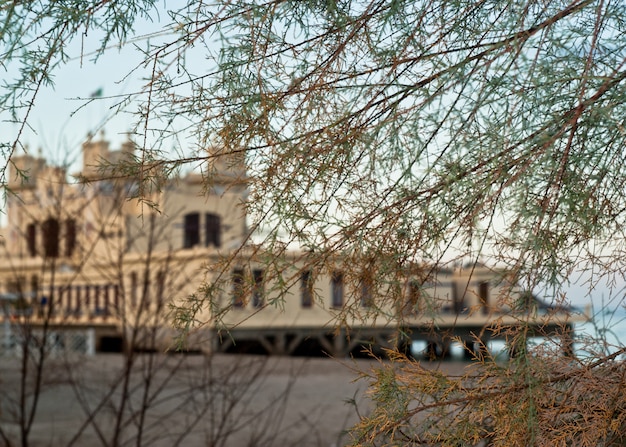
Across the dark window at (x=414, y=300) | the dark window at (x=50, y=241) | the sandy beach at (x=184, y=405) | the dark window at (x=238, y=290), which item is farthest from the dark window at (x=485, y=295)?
the dark window at (x=50, y=241)

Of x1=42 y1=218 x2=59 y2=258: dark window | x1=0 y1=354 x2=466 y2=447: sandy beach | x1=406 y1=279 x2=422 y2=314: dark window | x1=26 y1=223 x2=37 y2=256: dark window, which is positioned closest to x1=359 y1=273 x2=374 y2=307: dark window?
x1=406 y1=279 x2=422 y2=314: dark window

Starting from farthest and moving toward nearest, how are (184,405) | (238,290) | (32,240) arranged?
1. (32,240)
2. (184,405)
3. (238,290)

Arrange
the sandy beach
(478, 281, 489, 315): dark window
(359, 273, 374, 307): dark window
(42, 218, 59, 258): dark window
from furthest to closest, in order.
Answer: (42, 218, 59, 258): dark window
the sandy beach
(359, 273, 374, 307): dark window
(478, 281, 489, 315): dark window

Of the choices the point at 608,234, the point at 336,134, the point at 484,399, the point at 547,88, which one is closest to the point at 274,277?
the point at 336,134

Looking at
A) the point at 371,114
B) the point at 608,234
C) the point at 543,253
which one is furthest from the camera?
the point at 608,234

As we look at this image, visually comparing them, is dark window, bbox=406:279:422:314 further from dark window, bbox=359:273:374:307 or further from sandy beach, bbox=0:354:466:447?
sandy beach, bbox=0:354:466:447

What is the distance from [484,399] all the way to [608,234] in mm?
455

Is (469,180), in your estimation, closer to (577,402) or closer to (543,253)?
(543,253)

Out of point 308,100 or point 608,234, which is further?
point 608,234

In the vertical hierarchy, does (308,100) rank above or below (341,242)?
above

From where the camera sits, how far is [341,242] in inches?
56.2

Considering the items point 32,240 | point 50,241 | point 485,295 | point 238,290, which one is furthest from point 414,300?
point 485,295

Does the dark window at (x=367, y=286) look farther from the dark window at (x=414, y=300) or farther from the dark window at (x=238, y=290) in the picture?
the dark window at (x=238, y=290)

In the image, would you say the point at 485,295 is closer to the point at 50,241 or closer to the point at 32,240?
the point at 32,240
